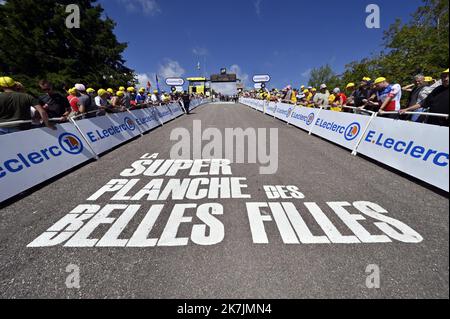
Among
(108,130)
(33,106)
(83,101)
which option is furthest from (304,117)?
(33,106)

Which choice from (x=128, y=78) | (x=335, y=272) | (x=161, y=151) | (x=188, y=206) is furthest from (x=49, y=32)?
(x=335, y=272)

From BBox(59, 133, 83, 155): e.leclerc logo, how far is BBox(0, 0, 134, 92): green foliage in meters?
20.7

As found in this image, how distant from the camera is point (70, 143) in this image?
5219 mm

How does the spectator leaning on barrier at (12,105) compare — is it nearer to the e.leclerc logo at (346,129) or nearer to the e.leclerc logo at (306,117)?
the e.leclerc logo at (346,129)

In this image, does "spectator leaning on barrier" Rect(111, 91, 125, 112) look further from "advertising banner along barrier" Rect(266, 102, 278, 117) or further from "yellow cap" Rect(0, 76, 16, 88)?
"advertising banner along barrier" Rect(266, 102, 278, 117)

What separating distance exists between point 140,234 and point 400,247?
10.3 feet

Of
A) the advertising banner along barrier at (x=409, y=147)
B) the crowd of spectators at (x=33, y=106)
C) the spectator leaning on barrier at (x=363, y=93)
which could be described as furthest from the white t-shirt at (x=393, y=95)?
the crowd of spectators at (x=33, y=106)

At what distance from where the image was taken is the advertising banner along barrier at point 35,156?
12.2ft

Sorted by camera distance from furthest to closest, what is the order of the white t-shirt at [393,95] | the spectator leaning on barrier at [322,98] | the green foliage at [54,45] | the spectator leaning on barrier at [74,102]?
the green foliage at [54,45] < the spectator leaning on barrier at [322,98] < the spectator leaning on barrier at [74,102] < the white t-shirt at [393,95]

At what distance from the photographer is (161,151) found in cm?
655

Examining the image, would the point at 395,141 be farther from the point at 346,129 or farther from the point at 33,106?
the point at 33,106

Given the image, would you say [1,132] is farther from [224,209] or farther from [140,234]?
[224,209]

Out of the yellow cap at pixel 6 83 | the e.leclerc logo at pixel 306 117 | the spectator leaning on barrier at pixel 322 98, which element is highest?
the spectator leaning on barrier at pixel 322 98

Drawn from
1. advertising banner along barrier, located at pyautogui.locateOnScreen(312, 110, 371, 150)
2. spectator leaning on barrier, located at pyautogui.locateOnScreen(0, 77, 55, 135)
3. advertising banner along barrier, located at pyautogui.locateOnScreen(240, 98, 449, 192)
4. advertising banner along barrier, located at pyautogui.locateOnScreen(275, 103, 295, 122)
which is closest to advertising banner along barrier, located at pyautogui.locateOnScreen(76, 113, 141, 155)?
spectator leaning on barrier, located at pyautogui.locateOnScreen(0, 77, 55, 135)
